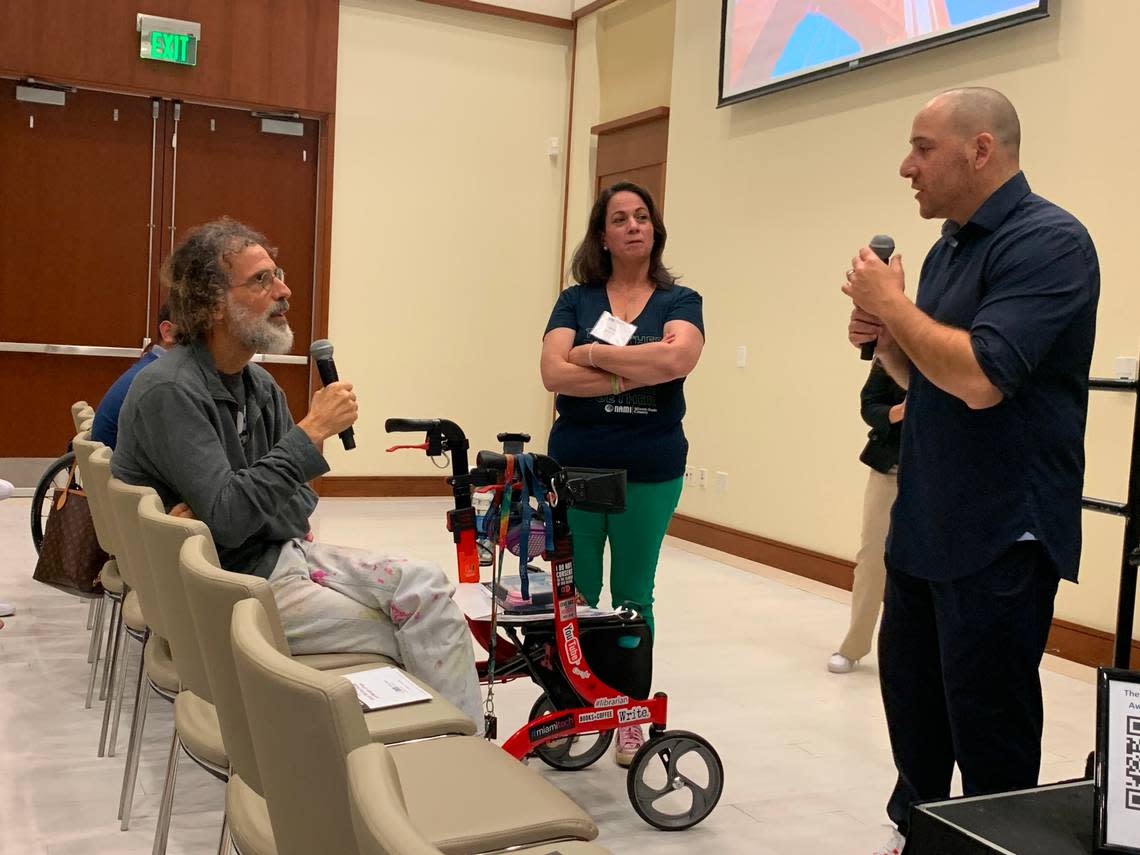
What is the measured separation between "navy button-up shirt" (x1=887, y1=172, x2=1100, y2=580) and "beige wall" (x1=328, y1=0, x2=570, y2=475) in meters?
6.26

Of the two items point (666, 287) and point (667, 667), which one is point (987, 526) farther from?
point (667, 667)

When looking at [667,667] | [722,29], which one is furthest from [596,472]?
[722,29]

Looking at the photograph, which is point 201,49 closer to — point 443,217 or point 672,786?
point 443,217

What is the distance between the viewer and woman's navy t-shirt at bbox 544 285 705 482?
9.75 ft

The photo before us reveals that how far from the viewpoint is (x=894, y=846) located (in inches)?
95.7

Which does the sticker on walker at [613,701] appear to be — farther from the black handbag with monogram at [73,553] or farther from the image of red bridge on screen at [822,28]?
the image of red bridge on screen at [822,28]

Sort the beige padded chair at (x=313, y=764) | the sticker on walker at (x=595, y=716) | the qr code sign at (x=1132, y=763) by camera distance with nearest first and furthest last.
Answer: the beige padded chair at (x=313, y=764)
the qr code sign at (x=1132, y=763)
the sticker on walker at (x=595, y=716)

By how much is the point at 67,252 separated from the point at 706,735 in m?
5.69

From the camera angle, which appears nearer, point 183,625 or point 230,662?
point 230,662

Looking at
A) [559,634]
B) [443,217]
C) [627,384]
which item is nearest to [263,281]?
[627,384]

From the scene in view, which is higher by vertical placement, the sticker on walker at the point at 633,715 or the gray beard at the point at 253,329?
the gray beard at the point at 253,329

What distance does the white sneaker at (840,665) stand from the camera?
13.5 feet

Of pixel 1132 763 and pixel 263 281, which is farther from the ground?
pixel 263 281

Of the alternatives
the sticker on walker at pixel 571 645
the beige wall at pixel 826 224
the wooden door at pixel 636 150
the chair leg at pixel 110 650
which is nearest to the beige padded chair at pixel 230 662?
the sticker on walker at pixel 571 645
